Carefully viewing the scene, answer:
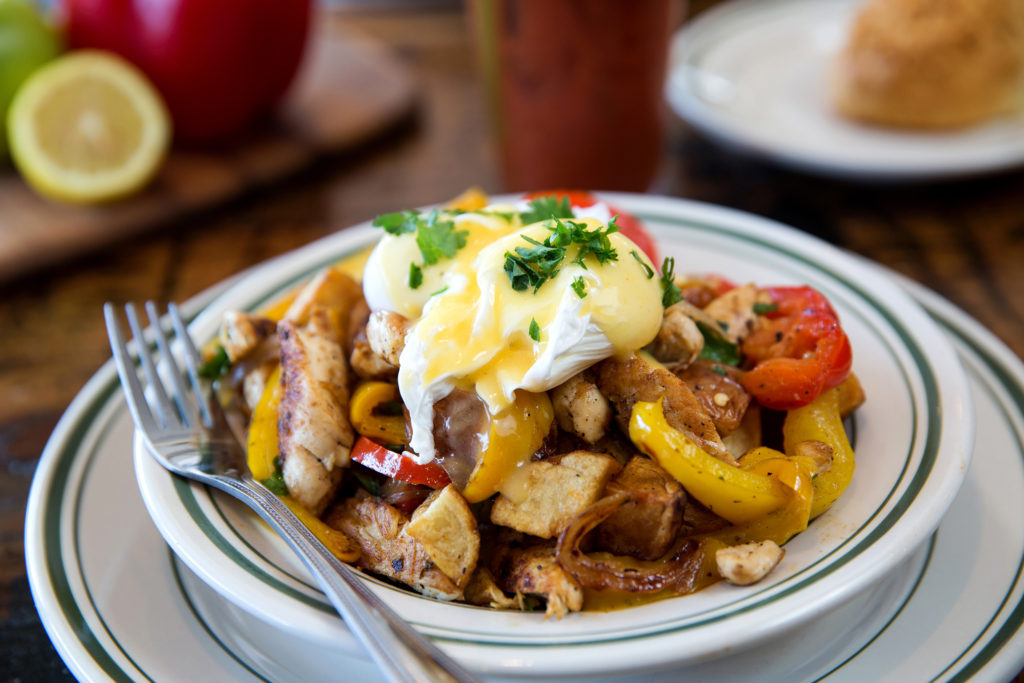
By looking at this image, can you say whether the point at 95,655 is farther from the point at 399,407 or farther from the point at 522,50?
the point at 522,50

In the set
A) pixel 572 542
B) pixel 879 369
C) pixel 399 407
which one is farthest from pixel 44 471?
pixel 879 369

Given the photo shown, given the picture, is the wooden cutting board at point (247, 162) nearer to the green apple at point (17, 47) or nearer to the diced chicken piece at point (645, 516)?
the green apple at point (17, 47)

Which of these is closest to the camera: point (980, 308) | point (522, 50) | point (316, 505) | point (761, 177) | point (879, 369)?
point (316, 505)

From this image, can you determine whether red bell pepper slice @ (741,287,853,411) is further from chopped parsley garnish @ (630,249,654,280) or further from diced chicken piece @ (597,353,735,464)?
chopped parsley garnish @ (630,249,654,280)

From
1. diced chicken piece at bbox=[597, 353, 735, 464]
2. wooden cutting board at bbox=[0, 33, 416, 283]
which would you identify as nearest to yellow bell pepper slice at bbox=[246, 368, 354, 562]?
diced chicken piece at bbox=[597, 353, 735, 464]

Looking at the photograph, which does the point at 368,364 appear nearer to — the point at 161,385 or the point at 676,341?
the point at 161,385

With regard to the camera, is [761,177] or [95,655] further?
[761,177]

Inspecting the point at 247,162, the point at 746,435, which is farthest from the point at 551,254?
the point at 247,162
